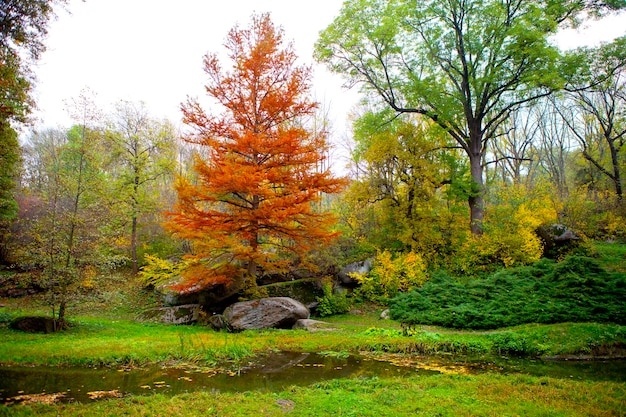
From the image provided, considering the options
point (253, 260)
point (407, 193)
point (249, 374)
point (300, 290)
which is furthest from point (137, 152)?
point (249, 374)

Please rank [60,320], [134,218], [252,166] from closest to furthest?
[60,320] → [252,166] → [134,218]

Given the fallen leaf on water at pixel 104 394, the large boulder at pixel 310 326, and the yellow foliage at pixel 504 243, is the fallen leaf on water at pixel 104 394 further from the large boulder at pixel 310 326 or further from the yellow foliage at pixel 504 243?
the yellow foliage at pixel 504 243

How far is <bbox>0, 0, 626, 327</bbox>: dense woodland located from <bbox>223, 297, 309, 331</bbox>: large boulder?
140cm

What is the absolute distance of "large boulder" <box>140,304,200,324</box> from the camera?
1378 centimetres

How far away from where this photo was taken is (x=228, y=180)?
11578 millimetres

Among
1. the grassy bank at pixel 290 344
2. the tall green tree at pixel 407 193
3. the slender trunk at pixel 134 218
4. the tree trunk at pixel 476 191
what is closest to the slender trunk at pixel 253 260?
the grassy bank at pixel 290 344

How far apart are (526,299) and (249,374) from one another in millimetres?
9320

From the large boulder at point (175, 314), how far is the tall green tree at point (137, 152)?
25.6ft

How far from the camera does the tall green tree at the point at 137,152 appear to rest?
21.0 metres

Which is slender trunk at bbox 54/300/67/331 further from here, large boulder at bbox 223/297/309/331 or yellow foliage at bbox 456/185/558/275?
yellow foliage at bbox 456/185/558/275

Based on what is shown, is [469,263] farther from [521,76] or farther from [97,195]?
[97,195]

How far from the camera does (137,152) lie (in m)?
21.9

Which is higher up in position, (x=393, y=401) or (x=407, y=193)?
(x=407, y=193)

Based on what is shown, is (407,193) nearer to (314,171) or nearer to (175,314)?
(314,171)
